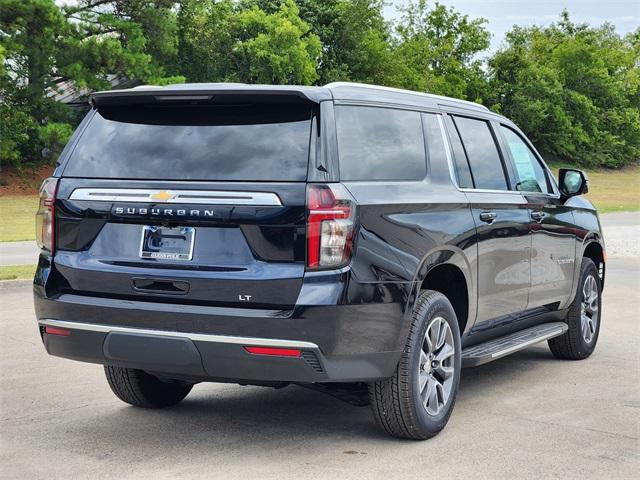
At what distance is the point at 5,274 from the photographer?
1362cm

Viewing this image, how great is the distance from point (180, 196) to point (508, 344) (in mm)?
2635

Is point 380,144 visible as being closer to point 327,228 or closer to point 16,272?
point 327,228

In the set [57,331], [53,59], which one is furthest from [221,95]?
[53,59]

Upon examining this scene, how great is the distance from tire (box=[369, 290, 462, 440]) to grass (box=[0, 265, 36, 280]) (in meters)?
8.97

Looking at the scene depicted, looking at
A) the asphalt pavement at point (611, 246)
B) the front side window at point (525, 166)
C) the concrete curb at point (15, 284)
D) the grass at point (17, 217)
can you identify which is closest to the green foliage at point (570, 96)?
the grass at point (17, 217)

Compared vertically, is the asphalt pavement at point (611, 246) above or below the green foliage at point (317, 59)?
below

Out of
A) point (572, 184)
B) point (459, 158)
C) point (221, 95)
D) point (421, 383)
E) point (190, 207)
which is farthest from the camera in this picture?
point (572, 184)

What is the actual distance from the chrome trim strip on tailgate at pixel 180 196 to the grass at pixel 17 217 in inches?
680

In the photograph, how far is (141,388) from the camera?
623cm

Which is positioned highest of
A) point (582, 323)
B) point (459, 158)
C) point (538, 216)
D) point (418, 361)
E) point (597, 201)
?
point (459, 158)

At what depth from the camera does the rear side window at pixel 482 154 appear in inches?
257

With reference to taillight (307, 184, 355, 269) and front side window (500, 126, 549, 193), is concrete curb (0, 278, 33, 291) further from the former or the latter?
taillight (307, 184, 355, 269)

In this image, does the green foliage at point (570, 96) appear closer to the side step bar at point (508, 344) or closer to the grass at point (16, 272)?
the grass at point (16, 272)

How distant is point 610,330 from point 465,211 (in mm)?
4297
